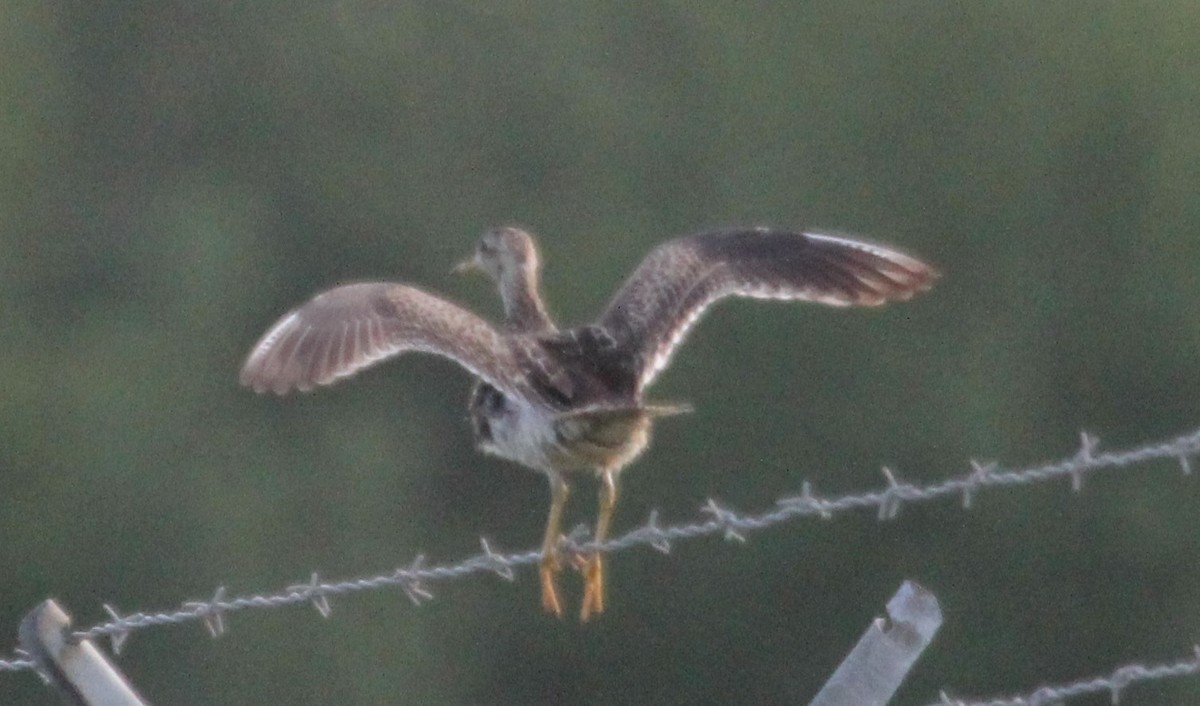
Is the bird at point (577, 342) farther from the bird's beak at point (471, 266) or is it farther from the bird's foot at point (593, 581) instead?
the bird's beak at point (471, 266)

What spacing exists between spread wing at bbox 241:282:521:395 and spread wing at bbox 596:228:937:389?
19.4 inches

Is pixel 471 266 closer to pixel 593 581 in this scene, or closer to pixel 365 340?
pixel 365 340

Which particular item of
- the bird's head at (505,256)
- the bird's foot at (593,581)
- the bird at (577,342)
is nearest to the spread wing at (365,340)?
the bird at (577,342)

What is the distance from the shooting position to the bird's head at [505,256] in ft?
35.2

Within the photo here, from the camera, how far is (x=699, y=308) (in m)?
9.83

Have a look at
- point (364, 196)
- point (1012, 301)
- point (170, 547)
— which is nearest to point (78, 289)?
point (364, 196)

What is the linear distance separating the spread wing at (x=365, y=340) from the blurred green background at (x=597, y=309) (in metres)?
23.1

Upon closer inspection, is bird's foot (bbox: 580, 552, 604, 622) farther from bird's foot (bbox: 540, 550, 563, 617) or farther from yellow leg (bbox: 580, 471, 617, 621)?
bird's foot (bbox: 540, 550, 563, 617)

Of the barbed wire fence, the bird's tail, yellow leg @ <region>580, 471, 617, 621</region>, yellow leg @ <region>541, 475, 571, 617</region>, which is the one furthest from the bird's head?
the barbed wire fence

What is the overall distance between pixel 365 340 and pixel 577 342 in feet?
1.87

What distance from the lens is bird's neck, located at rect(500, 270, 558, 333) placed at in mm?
10297

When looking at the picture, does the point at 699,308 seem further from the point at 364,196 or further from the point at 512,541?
the point at 364,196

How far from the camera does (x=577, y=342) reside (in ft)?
30.8

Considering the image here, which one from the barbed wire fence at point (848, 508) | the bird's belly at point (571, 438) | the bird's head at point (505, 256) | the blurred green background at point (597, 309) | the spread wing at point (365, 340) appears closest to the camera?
the barbed wire fence at point (848, 508)
